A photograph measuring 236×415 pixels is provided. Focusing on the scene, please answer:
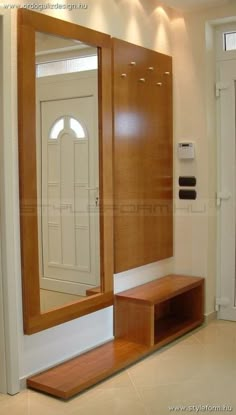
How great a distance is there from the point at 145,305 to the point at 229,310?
1.12m

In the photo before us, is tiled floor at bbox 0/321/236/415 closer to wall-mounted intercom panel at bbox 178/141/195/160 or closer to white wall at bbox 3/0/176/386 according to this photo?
white wall at bbox 3/0/176/386

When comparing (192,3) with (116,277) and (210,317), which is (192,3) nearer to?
(116,277)

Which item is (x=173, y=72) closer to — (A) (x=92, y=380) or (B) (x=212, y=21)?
(B) (x=212, y=21)

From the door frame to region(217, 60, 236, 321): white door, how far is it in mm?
2026

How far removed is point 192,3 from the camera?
4.10 metres

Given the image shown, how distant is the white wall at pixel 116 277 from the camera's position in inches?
123

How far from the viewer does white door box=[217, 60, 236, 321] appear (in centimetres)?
430

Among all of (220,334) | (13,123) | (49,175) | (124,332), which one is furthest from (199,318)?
(13,123)

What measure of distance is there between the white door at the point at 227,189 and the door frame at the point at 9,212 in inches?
79.8

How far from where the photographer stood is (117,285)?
386 cm

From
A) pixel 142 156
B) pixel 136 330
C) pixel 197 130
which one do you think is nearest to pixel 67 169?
pixel 142 156

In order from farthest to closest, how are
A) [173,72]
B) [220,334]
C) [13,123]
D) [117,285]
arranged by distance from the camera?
[173,72], [220,334], [117,285], [13,123]

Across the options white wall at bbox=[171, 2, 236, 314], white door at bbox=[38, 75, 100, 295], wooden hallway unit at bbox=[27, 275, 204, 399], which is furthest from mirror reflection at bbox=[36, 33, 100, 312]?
white wall at bbox=[171, 2, 236, 314]

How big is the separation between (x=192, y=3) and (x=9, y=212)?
2.35 meters
